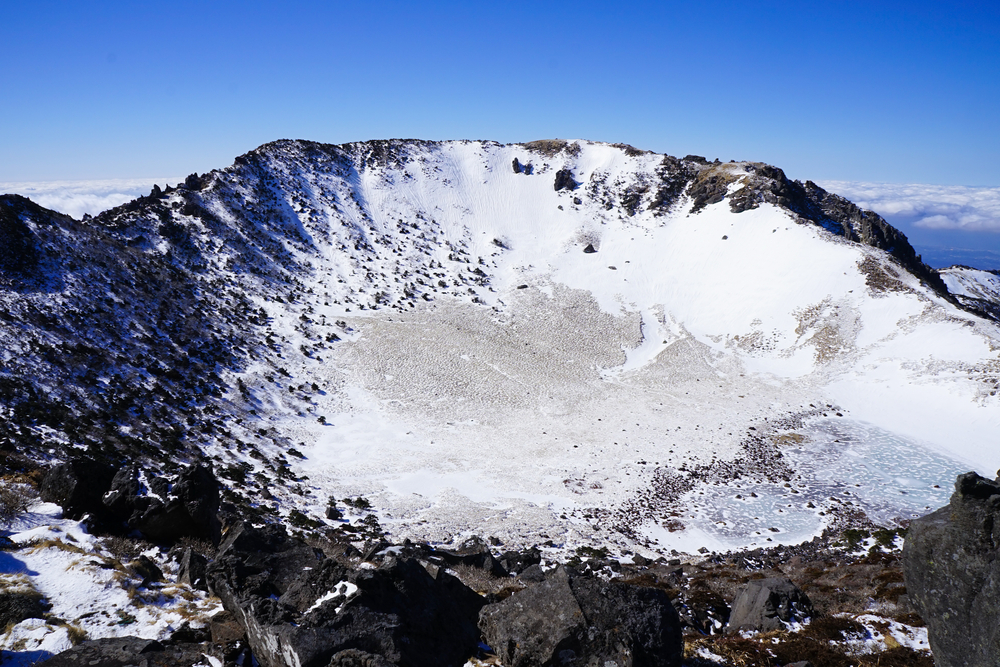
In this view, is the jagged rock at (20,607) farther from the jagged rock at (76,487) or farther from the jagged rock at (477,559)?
the jagged rock at (477,559)

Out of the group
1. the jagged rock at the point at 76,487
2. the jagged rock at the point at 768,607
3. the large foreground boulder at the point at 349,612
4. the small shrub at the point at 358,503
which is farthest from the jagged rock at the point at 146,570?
the jagged rock at the point at 768,607

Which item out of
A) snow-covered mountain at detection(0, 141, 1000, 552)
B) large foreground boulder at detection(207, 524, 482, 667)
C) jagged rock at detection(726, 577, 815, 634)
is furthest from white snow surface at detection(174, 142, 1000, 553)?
large foreground boulder at detection(207, 524, 482, 667)

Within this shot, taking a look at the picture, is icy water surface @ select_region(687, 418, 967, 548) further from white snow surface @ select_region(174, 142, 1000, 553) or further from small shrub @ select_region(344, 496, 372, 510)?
small shrub @ select_region(344, 496, 372, 510)

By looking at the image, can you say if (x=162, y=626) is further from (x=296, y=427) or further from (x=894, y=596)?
(x=296, y=427)

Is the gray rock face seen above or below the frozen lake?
above

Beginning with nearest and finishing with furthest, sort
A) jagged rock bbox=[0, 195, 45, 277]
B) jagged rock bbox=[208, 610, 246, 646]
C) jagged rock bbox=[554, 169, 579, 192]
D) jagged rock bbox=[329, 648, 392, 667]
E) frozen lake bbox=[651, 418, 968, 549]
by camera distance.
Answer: jagged rock bbox=[329, 648, 392, 667] → jagged rock bbox=[208, 610, 246, 646] → frozen lake bbox=[651, 418, 968, 549] → jagged rock bbox=[0, 195, 45, 277] → jagged rock bbox=[554, 169, 579, 192]

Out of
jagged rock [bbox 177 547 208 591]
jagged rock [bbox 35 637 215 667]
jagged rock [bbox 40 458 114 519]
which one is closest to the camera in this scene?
jagged rock [bbox 35 637 215 667]

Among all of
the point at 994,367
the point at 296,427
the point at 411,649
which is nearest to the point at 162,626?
the point at 411,649
